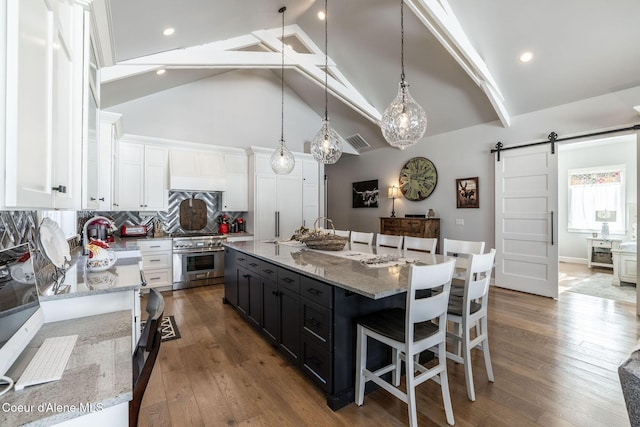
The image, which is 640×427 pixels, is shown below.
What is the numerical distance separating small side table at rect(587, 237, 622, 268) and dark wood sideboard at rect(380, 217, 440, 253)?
11.8ft

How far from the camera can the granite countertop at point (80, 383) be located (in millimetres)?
731

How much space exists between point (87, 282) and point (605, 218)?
9.23 meters

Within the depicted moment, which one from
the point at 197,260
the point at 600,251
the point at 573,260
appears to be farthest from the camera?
the point at 573,260

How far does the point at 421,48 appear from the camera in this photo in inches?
168

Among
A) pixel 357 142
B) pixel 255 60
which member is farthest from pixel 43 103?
pixel 357 142

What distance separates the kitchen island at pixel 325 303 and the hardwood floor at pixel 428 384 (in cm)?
17

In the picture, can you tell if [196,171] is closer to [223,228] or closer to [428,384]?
[223,228]

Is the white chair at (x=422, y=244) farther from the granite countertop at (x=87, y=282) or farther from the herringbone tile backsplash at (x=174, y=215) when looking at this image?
the herringbone tile backsplash at (x=174, y=215)

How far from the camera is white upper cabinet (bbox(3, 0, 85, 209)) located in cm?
73

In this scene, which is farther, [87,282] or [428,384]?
[428,384]

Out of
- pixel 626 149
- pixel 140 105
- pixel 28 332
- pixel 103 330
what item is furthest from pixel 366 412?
pixel 626 149

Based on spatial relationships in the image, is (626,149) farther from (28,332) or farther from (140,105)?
(140,105)

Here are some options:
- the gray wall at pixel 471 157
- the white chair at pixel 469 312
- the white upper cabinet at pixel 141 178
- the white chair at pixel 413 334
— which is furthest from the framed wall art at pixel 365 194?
the white chair at pixel 413 334

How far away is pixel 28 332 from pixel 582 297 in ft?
19.4
